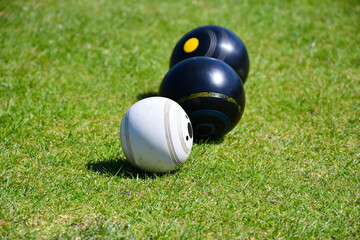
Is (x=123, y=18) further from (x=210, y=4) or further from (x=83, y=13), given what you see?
(x=210, y=4)

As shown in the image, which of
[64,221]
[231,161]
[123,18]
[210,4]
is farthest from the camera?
[210,4]

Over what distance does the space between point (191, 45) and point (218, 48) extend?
1.44 feet

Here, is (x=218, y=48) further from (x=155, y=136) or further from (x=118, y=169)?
(x=118, y=169)

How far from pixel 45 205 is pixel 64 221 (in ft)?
1.15

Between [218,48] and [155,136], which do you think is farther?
[218,48]

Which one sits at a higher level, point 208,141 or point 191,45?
point 191,45

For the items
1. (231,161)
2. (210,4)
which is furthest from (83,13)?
(231,161)

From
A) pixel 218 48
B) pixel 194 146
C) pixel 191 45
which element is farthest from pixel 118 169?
pixel 218 48

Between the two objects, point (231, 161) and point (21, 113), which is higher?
point (21, 113)

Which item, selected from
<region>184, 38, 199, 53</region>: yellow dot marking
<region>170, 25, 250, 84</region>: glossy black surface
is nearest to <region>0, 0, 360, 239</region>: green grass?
<region>170, 25, 250, 84</region>: glossy black surface

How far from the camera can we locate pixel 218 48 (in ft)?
21.4

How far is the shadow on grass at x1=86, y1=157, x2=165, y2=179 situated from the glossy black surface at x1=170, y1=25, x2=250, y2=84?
222 cm

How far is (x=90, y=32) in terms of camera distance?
9828 mm

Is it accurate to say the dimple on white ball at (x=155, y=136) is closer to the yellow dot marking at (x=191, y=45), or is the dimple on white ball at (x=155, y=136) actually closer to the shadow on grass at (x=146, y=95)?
the yellow dot marking at (x=191, y=45)
